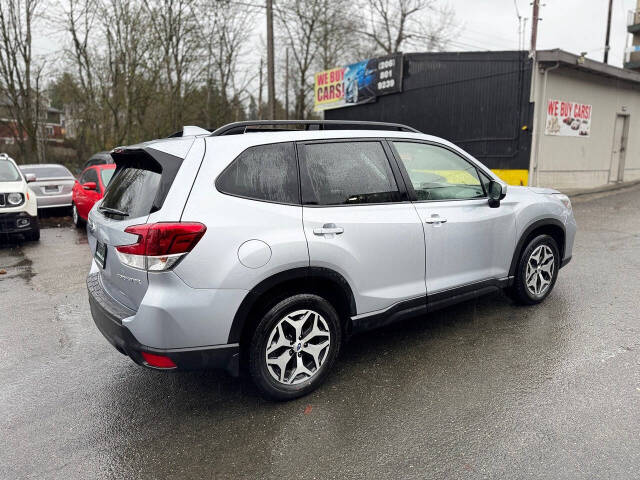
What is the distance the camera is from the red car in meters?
9.46

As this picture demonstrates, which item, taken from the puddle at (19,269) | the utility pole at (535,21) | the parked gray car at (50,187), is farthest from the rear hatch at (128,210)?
the utility pole at (535,21)

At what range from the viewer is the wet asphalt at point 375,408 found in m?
2.53

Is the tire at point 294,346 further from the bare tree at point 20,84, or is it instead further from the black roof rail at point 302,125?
the bare tree at point 20,84

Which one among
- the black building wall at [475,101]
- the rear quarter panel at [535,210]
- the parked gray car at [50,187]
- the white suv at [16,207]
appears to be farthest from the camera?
the black building wall at [475,101]

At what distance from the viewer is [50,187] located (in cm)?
1168

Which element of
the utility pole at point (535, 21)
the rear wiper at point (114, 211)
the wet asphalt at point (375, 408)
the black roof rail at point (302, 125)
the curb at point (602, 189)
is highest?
the utility pole at point (535, 21)

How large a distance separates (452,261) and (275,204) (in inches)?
65.8

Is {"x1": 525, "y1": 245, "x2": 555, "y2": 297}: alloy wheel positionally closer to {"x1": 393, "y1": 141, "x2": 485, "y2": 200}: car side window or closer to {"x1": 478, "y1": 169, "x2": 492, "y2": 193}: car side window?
{"x1": 478, "y1": 169, "x2": 492, "y2": 193}: car side window

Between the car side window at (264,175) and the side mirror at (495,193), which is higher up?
the car side window at (264,175)

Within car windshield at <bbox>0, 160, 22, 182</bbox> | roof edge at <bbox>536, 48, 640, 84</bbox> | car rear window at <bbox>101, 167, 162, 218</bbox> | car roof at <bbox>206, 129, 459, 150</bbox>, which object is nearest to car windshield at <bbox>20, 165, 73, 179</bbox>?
car windshield at <bbox>0, 160, 22, 182</bbox>

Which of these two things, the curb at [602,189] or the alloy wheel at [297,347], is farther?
the curb at [602,189]

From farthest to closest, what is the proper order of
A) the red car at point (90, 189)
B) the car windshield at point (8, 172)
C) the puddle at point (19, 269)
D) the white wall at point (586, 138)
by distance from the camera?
the white wall at point (586, 138)
the red car at point (90, 189)
the car windshield at point (8, 172)
the puddle at point (19, 269)

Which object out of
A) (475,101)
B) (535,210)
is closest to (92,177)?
(535,210)

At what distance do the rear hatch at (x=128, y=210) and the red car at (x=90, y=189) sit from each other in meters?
6.15
